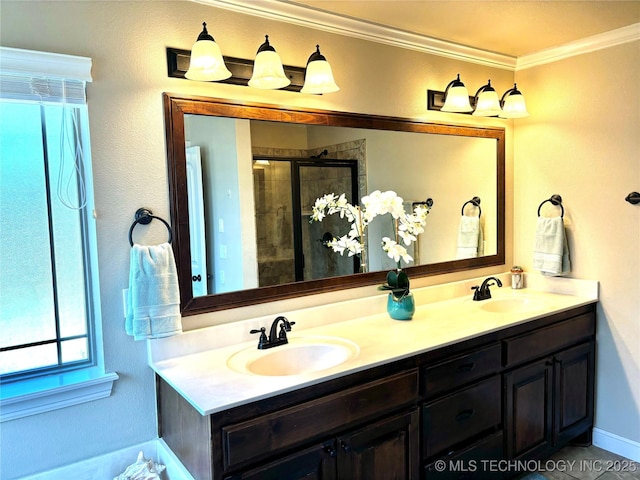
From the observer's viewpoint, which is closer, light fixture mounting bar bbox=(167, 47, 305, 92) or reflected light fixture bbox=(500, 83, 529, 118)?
light fixture mounting bar bbox=(167, 47, 305, 92)

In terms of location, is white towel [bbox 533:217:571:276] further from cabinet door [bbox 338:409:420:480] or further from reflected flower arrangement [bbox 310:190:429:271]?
cabinet door [bbox 338:409:420:480]

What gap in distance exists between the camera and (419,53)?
2.64m

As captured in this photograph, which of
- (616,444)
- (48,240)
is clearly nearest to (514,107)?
(616,444)

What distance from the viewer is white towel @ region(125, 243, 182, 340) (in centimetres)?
172

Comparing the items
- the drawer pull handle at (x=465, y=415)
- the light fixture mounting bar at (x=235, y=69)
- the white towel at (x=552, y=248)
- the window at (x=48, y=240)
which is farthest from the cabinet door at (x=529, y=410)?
the window at (x=48, y=240)

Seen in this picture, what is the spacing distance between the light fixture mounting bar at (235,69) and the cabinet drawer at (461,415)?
5.06 feet

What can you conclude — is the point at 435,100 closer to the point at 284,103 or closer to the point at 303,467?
the point at 284,103

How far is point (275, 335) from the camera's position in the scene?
1.98 m

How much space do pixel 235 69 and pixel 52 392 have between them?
1420mm

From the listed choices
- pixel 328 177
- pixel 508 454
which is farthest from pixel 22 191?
pixel 508 454

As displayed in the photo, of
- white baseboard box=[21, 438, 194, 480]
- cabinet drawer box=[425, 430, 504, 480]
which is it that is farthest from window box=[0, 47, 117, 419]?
cabinet drawer box=[425, 430, 504, 480]

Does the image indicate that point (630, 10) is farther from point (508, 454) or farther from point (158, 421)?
point (158, 421)

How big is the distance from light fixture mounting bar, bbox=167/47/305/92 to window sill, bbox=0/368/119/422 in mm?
1199

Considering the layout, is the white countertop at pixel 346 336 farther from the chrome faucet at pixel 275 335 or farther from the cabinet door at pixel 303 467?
the cabinet door at pixel 303 467
